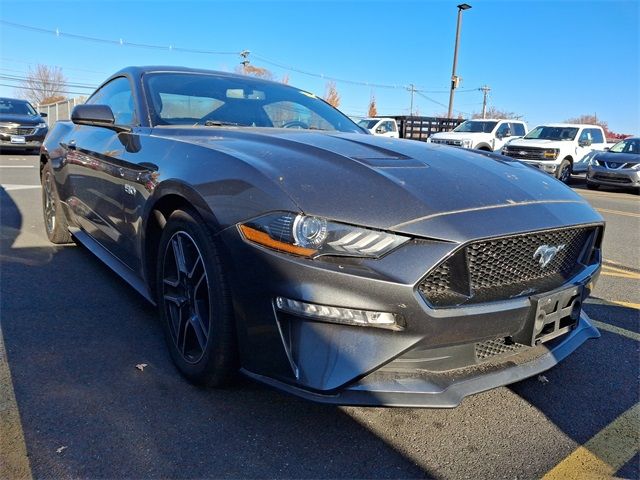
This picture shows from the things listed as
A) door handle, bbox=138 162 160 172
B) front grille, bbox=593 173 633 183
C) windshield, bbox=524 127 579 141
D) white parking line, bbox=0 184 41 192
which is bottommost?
white parking line, bbox=0 184 41 192

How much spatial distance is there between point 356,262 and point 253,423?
856mm

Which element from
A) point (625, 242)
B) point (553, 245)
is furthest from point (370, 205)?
point (625, 242)

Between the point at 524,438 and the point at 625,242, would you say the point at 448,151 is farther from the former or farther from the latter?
the point at 625,242

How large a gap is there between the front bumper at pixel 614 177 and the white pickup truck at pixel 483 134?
3308 millimetres

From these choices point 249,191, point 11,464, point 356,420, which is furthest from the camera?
point 356,420

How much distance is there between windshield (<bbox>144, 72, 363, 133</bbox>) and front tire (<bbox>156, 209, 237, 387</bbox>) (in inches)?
37.0

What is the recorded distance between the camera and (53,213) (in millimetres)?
4648

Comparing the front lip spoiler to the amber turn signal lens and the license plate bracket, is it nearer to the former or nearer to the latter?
the license plate bracket

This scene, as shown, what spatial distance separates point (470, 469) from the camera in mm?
1853

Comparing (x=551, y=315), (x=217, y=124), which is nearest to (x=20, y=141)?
(x=217, y=124)

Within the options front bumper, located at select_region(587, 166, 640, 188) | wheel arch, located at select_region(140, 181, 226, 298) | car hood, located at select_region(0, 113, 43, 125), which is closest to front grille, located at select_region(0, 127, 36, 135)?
car hood, located at select_region(0, 113, 43, 125)

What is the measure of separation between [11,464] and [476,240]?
1.82 metres

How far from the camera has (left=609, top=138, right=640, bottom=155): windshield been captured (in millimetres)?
14531

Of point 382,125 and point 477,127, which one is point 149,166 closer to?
point 477,127
